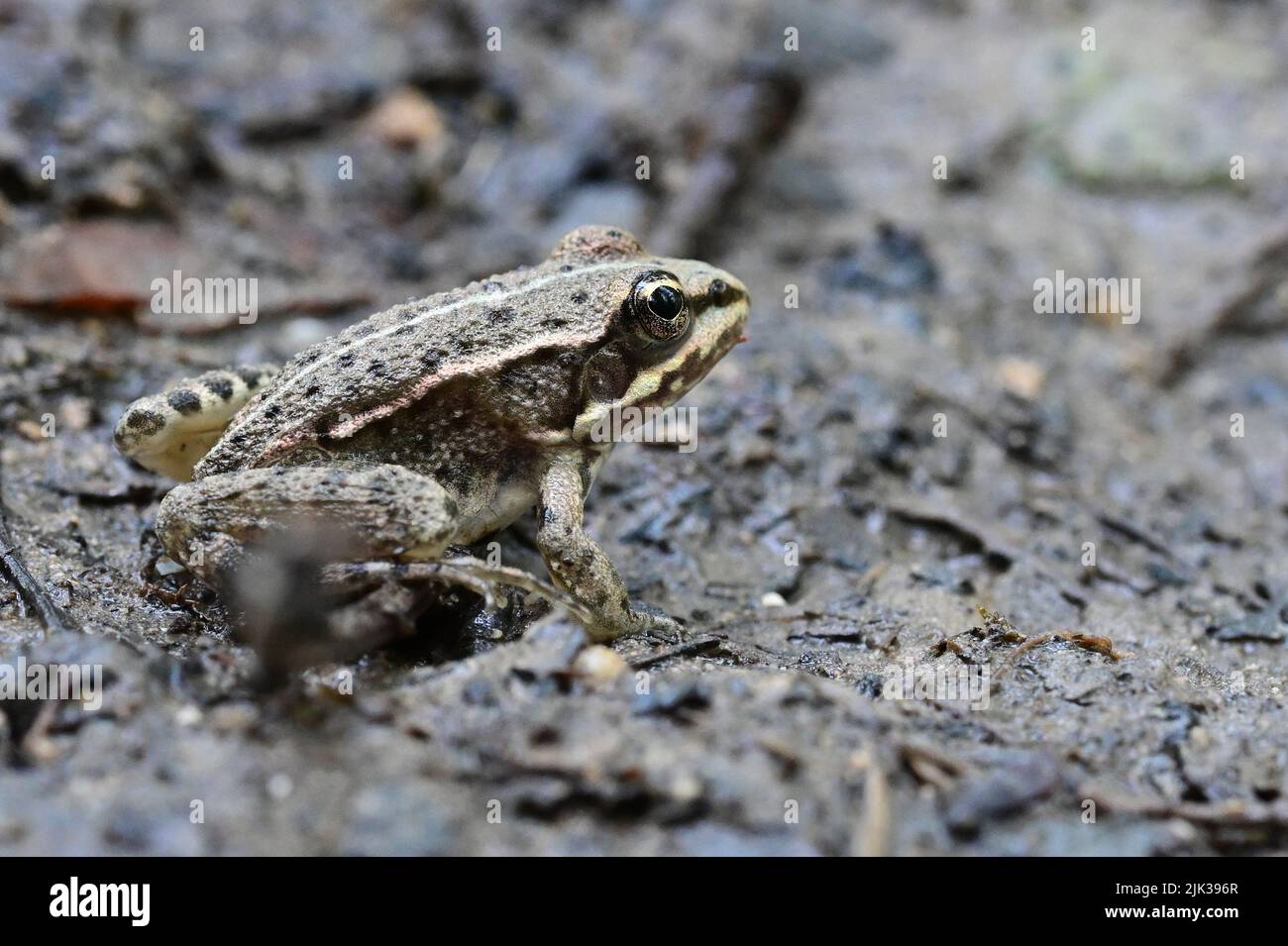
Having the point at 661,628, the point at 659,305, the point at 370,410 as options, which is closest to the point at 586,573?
the point at 661,628

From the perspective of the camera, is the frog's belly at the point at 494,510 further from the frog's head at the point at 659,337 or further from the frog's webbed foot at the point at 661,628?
the frog's webbed foot at the point at 661,628

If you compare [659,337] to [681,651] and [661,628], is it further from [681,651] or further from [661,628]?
[681,651]

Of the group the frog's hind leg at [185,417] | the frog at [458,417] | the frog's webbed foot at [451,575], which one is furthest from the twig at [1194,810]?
the frog's hind leg at [185,417]

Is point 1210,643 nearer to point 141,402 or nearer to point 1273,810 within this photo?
point 1273,810

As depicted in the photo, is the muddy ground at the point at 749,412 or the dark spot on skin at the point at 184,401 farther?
the dark spot on skin at the point at 184,401

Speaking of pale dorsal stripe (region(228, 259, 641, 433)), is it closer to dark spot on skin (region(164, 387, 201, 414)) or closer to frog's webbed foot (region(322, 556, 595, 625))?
dark spot on skin (region(164, 387, 201, 414))

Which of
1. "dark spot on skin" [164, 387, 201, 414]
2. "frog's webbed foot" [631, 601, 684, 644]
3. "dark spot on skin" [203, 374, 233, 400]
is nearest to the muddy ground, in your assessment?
"frog's webbed foot" [631, 601, 684, 644]
